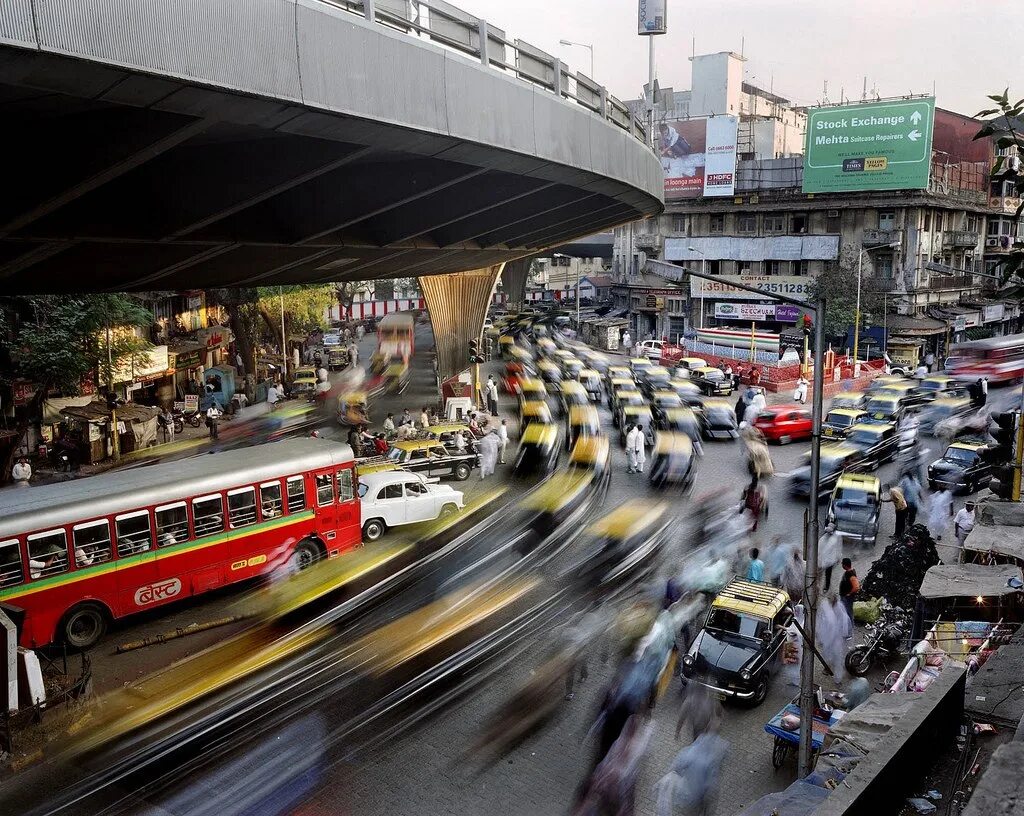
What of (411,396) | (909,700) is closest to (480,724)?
(909,700)

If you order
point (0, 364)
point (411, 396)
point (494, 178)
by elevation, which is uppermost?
point (494, 178)

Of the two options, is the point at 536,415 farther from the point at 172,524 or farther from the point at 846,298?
the point at 846,298

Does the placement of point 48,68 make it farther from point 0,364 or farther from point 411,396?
point 411,396

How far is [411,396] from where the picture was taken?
4200 centimetres

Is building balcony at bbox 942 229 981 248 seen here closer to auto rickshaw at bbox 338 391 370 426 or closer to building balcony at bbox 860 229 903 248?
building balcony at bbox 860 229 903 248

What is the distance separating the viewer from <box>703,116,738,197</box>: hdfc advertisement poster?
5759 centimetres

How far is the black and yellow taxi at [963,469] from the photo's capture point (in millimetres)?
21438

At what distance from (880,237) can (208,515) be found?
4760 centimetres

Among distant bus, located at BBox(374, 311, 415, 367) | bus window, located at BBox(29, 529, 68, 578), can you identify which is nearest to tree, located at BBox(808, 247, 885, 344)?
distant bus, located at BBox(374, 311, 415, 367)

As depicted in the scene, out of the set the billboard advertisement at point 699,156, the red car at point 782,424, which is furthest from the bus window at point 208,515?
the billboard advertisement at point 699,156

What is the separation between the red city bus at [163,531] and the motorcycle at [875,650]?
9769 mm

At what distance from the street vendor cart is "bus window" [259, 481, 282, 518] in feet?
31.4

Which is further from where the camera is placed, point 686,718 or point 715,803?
point 686,718

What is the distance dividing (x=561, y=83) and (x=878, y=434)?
57.8 feet
